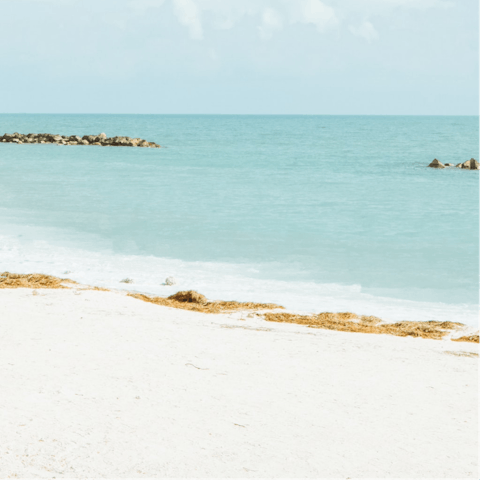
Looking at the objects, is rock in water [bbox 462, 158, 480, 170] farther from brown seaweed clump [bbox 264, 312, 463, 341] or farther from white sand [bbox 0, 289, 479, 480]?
white sand [bbox 0, 289, 479, 480]

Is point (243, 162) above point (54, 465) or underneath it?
above

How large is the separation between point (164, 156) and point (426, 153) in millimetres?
26869

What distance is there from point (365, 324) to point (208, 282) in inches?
175

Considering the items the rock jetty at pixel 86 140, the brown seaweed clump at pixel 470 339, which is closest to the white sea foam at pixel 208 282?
the brown seaweed clump at pixel 470 339

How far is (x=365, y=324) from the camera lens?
36.7ft

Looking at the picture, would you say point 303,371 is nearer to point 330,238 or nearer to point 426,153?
point 330,238

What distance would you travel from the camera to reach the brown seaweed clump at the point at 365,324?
10.6 meters

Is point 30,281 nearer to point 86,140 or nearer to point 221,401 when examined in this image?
point 221,401

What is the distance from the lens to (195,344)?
843 cm

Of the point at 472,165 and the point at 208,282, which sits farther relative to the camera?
the point at 472,165

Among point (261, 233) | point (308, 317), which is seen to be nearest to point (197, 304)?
point (308, 317)

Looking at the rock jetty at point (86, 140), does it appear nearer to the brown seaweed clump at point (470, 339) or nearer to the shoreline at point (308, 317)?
the shoreline at point (308, 317)

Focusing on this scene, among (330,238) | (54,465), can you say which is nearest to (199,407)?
(54,465)

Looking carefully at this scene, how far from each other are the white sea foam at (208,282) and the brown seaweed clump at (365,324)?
0.61 m
